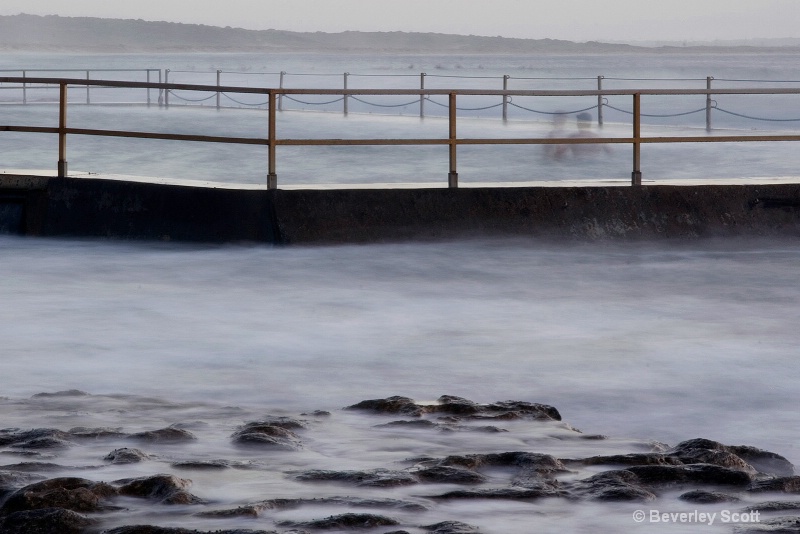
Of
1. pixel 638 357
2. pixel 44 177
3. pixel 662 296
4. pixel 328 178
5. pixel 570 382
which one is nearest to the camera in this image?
pixel 570 382

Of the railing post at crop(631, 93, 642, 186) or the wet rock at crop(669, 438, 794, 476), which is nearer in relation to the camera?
the wet rock at crop(669, 438, 794, 476)

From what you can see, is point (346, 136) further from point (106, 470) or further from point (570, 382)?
point (106, 470)

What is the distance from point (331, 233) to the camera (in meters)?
10.6

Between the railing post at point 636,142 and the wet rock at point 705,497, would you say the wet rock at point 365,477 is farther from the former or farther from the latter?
the railing post at point 636,142

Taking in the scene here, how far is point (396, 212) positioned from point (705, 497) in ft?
22.2

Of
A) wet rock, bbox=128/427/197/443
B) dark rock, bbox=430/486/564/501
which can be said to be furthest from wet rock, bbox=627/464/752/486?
wet rock, bbox=128/427/197/443

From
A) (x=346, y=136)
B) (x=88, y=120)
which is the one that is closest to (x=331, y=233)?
(x=346, y=136)

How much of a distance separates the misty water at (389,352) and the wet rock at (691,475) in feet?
0.69

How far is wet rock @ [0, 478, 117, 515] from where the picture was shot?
12.6ft

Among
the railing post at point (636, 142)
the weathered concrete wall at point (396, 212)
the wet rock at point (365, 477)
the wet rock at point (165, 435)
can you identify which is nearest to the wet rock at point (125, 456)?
the wet rock at point (165, 435)

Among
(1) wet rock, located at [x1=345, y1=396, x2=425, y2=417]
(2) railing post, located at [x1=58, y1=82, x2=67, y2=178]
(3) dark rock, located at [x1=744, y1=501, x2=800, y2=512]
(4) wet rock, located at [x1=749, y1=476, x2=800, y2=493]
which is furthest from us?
(2) railing post, located at [x1=58, y1=82, x2=67, y2=178]

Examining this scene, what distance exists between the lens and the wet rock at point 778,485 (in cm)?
416

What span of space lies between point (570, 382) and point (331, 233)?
4.69 metres

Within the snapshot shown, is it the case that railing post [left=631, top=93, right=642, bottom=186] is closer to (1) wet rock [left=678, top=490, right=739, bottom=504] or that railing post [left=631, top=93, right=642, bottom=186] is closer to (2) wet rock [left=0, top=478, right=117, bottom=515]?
(1) wet rock [left=678, top=490, right=739, bottom=504]
